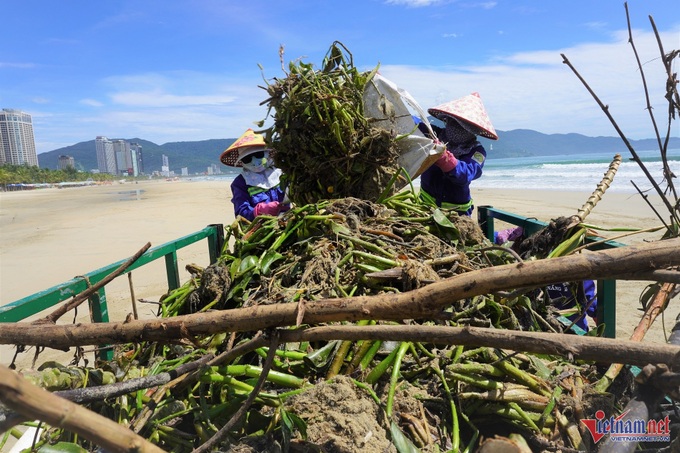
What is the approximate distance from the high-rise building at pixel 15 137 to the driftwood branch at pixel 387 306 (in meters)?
125

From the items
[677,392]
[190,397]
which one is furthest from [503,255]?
[190,397]

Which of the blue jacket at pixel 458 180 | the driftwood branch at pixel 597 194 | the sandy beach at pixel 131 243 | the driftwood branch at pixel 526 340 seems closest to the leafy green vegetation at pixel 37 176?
the sandy beach at pixel 131 243

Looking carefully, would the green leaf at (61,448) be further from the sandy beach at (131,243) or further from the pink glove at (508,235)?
the pink glove at (508,235)

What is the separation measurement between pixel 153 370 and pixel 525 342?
1.31m

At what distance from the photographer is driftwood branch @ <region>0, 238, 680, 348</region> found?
0.89 m

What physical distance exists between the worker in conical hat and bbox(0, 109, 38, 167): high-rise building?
124206 millimetres

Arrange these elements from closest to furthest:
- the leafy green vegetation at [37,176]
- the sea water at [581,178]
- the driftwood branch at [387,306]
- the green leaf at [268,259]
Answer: the driftwood branch at [387,306] < the green leaf at [268,259] < the sea water at [581,178] < the leafy green vegetation at [37,176]

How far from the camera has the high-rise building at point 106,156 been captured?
146 meters

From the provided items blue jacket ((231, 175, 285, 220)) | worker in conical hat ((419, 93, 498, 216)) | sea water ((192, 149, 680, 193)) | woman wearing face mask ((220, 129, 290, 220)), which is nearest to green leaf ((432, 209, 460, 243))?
worker in conical hat ((419, 93, 498, 216))

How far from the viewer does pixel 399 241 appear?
2070mm

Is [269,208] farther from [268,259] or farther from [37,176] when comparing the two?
[37,176]

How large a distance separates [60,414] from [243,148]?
3.84 metres

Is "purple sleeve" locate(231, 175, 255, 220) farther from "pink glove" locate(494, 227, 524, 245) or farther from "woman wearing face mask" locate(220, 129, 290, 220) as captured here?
"pink glove" locate(494, 227, 524, 245)

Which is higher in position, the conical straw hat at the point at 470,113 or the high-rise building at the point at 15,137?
the high-rise building at the point at 15,137
